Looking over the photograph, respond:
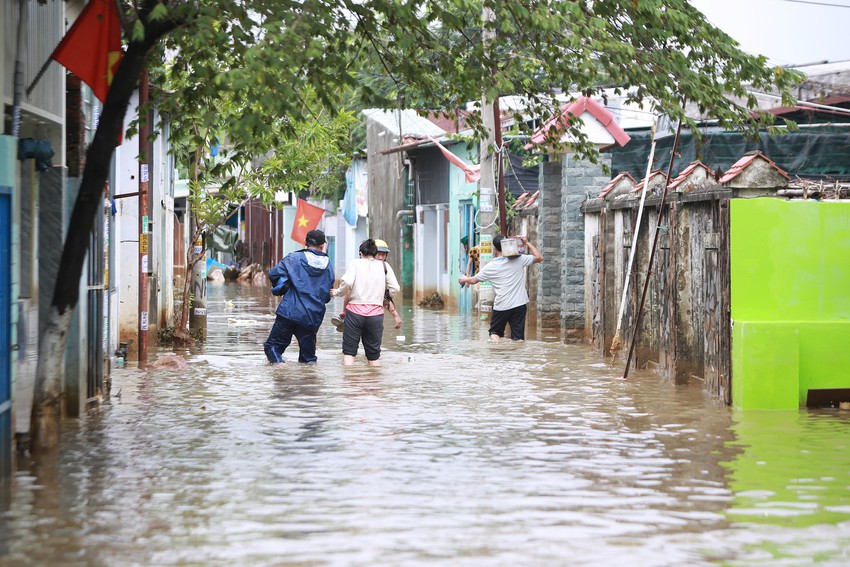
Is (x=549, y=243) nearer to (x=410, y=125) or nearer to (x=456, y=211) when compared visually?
(x=456, y=211)

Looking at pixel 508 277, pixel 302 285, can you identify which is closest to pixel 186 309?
pixel 302 285

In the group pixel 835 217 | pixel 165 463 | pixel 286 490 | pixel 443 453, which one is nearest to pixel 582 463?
pixel 443 453

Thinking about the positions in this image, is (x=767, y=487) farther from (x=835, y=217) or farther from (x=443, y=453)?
(x=835, y=217)

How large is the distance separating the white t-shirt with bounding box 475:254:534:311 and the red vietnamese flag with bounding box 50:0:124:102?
8.76m

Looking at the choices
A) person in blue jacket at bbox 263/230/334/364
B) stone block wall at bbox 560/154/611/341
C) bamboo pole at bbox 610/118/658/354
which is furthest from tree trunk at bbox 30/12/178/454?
stone block wall at bbox 560/154/611/341

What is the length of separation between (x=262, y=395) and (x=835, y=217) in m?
5.71

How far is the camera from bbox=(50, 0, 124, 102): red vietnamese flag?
948cm

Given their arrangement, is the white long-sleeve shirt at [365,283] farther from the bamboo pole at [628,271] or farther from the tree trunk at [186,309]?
the tree trunk at [186,309]

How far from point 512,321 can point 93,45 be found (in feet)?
31.6

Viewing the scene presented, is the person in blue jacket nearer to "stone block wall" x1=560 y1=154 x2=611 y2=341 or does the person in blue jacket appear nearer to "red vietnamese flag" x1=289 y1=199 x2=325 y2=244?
"stone block wall" x1=560 y1=154 x2=611 y2=341

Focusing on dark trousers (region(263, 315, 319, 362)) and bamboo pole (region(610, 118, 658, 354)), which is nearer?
bamboo pole (region(610, 118, 658, 354))

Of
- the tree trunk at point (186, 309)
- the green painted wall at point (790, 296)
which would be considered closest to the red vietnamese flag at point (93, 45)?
the green painted wall at point (790, 296)

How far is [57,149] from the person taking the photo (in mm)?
10141

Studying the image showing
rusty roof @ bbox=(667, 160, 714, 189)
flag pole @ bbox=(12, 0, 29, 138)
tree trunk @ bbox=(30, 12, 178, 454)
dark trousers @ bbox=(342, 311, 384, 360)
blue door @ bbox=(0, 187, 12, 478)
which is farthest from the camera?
dark trousers @ bbox=(342, 311, 384, 360)
